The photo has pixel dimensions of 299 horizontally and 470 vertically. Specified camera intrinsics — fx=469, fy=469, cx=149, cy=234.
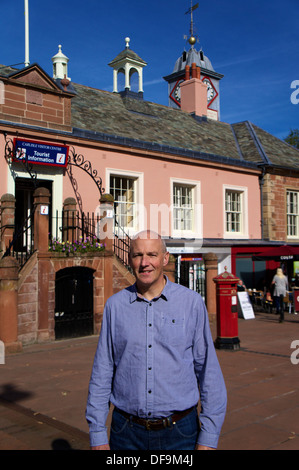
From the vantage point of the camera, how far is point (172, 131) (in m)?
18.4

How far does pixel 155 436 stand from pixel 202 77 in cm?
5140

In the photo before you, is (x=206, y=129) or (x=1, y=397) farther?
(x=206, y=129)

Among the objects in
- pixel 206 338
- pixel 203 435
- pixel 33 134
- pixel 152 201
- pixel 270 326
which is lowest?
pixel 270 326

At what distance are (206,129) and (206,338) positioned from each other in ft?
61.4

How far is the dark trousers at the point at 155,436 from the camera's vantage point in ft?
8.71

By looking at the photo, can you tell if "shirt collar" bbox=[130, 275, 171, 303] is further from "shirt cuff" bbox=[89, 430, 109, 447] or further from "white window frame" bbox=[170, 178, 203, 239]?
"white window frame" bbox=[170, 178, 203, 239]

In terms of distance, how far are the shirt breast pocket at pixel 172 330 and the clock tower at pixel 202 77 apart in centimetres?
4940

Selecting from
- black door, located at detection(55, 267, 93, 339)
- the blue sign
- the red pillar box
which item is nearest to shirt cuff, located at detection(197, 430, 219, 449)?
the red pillar box

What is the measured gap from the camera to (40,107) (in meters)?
13.4

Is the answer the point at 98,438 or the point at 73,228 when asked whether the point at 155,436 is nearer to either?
the point at 98,438

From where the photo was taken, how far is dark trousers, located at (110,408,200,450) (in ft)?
8.71
